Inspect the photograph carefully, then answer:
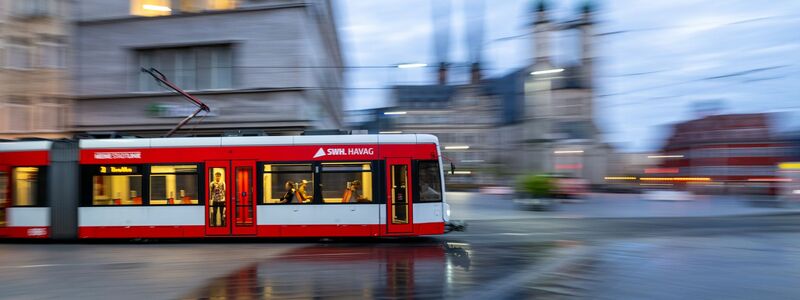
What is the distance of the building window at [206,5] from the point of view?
20953mm

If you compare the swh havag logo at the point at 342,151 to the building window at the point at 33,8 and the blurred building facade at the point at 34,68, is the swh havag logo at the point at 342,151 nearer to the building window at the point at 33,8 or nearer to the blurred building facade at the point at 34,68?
the blurred building facade at the point at 34,68

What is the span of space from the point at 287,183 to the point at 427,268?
489cm

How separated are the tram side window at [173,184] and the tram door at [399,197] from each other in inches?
182

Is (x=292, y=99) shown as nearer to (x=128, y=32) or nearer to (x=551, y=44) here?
(x=128, y=32)

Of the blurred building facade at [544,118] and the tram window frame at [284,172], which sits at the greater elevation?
the blurred building facade at [544,118]

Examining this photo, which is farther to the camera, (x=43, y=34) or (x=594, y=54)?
(x=594, y=54)

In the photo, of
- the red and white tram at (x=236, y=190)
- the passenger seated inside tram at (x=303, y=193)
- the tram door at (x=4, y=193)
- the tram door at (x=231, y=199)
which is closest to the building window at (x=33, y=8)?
the tram door at (x=4, y=193)

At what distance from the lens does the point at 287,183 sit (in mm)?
12875

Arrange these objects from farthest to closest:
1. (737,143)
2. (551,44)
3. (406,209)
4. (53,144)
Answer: (551,44) → (737,143) → (53,144) → (406,209)

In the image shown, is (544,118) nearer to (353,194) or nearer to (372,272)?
(353,194)

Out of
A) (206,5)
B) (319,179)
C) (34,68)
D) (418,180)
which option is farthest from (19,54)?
(418,180)

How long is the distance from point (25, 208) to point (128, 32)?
10.0 m

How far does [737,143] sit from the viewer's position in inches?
1955

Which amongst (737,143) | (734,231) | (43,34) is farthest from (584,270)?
(737,143)
